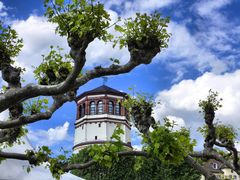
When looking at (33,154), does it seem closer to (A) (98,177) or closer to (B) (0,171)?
(B) (0,171)

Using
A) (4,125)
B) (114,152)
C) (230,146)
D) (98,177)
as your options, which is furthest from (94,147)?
(98,177)

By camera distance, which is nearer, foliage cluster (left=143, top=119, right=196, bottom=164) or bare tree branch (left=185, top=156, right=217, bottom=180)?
foliage cluster (left=143, top=119, right=196, bottom=164)

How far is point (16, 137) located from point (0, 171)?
3.96 ft

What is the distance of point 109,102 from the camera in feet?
260

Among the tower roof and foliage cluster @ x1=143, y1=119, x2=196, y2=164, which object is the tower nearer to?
the tower roof

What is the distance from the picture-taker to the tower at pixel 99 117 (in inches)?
3059

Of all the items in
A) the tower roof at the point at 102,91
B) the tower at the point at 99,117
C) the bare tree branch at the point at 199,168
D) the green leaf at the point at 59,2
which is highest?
the tower roof at the point at 102,91

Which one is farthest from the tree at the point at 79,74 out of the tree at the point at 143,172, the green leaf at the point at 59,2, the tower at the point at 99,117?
the tower at the point at 99,117

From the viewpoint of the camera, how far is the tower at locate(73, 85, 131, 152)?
7769 centimetres

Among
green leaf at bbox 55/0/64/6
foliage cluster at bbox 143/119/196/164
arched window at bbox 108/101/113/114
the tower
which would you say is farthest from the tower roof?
green leaf at bbox 55/0/64/6

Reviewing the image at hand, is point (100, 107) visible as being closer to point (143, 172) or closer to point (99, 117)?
point (99, 117)

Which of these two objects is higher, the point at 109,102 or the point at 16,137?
the point at 109,102

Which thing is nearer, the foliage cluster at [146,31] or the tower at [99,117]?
the foliage cluster at [146,31]

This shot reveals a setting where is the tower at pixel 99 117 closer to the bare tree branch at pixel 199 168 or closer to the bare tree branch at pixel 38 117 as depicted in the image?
the bare tree branch at pixel 199 168
